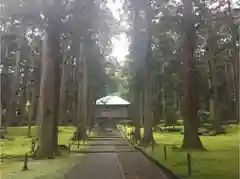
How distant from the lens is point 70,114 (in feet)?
184

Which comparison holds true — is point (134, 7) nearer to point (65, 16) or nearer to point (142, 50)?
point (142, 50)

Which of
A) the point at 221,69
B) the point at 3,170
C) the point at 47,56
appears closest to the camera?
the point at 3,170

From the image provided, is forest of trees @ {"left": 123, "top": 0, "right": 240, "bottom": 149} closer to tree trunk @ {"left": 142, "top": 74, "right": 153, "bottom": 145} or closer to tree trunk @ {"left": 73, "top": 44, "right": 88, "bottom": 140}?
tree trunk @ {"left": 142, "top": 74, "right": 153, "bottom": 145}

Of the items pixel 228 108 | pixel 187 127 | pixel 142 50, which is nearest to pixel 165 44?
pixel 142 50

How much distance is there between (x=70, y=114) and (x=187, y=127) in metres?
39.3

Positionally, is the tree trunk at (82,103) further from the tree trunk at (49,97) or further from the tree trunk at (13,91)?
the tree trunk at (49,97)

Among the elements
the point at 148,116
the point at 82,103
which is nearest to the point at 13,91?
the point at 82,103

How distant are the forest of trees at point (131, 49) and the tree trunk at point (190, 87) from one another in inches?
2.1

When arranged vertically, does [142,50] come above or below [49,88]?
above

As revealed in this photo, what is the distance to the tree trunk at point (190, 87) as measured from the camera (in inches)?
724

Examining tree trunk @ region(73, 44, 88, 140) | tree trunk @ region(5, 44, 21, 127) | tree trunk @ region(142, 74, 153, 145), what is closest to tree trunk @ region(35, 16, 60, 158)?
tree trunk @ region(142, 74, 153, 145)

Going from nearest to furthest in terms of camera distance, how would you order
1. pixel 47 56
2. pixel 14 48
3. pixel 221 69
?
pixel 47 56 → pixel 14 48 → pixel 221 69

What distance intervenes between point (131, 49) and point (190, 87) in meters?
8.55

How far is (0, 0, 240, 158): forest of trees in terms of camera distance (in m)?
15.3
